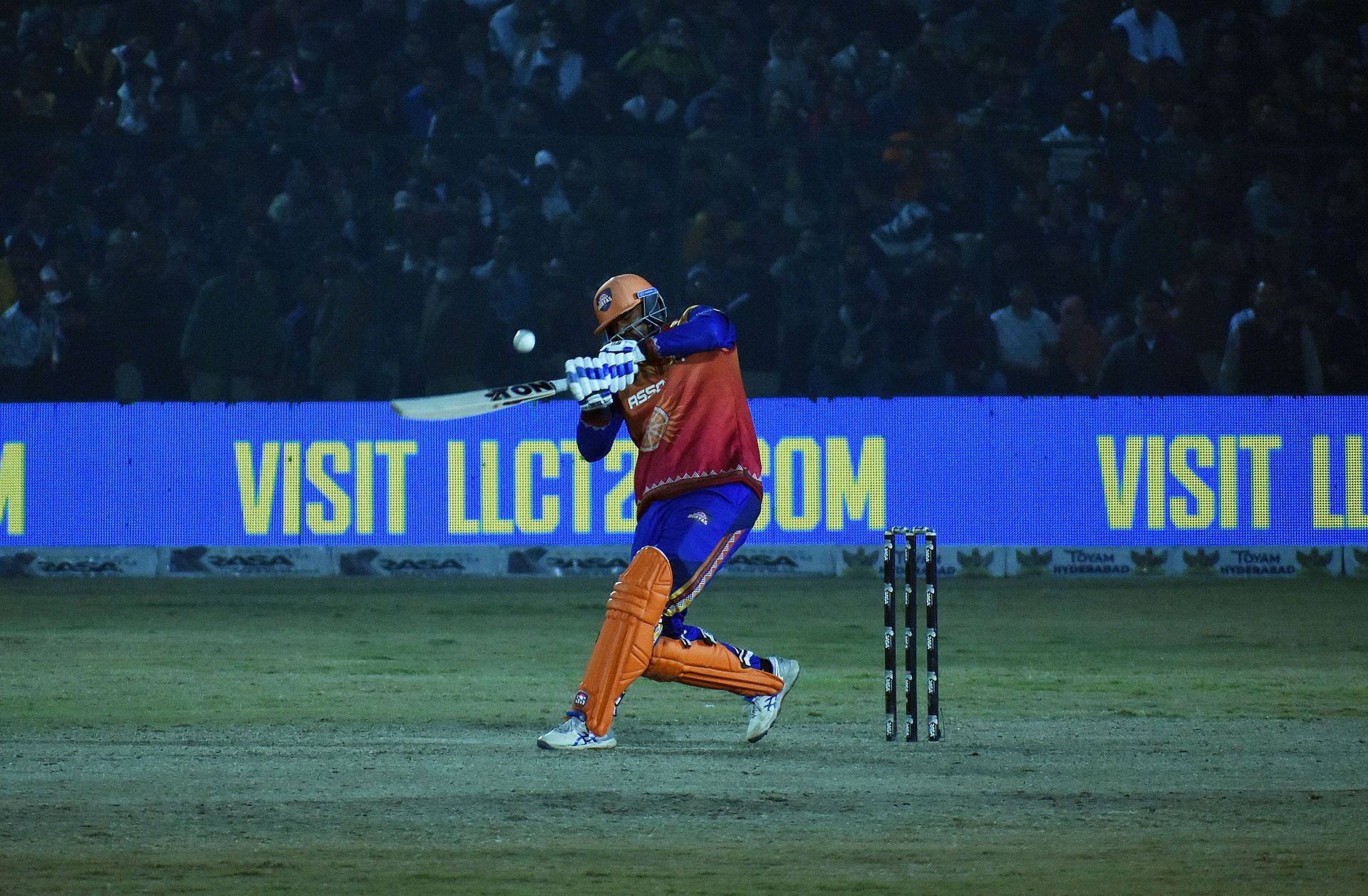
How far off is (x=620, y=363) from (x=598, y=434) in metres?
0.47

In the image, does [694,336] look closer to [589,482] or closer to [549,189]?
[589,482]

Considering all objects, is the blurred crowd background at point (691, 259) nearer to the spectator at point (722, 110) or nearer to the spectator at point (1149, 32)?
the spectator at point (722, 110)

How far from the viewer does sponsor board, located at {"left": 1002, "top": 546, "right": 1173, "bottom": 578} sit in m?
17.3

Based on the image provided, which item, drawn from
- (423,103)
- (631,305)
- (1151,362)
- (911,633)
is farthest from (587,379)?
(423,103)

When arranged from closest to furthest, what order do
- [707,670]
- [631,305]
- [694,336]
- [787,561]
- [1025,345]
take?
[694,336]
[707,670]
[631,305]
[787,561]
[1025,345]

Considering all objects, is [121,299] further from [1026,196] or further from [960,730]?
[960,730]

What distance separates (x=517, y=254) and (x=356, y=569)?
3.23 m

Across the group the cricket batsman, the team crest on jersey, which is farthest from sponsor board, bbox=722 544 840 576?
the team crest on jersey

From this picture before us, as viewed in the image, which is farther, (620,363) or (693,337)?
(693,337)

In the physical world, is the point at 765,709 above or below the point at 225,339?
below

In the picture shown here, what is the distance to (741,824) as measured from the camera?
21.8 feet

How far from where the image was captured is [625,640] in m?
8.23

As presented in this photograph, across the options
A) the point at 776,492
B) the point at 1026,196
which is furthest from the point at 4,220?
the point at 1026,196

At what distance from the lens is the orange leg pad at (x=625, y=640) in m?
8.23
